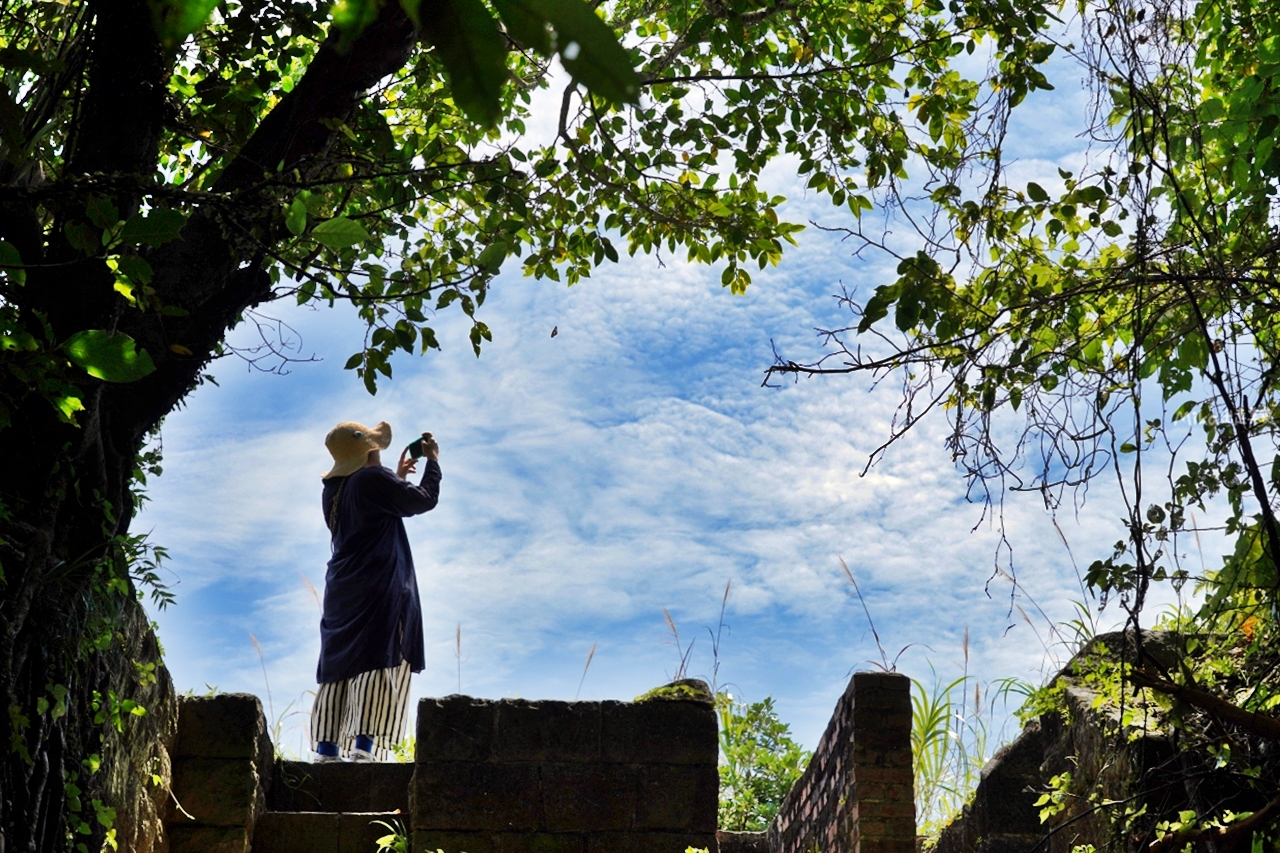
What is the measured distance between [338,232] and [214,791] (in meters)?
2.99

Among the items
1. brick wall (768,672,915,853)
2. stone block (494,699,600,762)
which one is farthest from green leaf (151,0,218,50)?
brick wall (768,672,915,853)

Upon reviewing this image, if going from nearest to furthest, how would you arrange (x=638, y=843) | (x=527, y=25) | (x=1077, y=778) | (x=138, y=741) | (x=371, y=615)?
(x=527, y=25) → (x=1077, y=778) → (x=138, y=741) → (x=638, y=843) → (x=371, y=615)

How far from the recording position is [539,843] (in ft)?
15.3

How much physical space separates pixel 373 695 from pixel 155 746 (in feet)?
7.26

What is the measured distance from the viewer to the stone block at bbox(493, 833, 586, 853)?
4641 millimetres

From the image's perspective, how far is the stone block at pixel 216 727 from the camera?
15.7 feet

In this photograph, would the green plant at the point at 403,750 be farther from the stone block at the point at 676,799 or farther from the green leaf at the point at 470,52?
the green leaf at the point at 470,52

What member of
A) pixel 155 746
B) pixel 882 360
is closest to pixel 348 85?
pixel 882 360

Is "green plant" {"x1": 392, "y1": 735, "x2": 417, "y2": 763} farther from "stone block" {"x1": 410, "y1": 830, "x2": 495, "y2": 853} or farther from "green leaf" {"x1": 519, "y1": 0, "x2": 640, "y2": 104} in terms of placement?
"green leaf" {"x1": 519, "y1": 0, "x2": 640, "y2": 104}

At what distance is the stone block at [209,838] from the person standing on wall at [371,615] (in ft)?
6.17

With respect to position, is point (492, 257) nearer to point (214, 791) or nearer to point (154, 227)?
point (154, 227)

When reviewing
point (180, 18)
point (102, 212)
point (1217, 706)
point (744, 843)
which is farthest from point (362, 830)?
point (180, 18)

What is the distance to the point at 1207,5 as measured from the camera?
3.54 metres

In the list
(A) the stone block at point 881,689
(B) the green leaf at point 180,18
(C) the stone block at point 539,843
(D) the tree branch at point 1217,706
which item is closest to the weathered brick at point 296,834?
(C) the stone block at point 539,843
